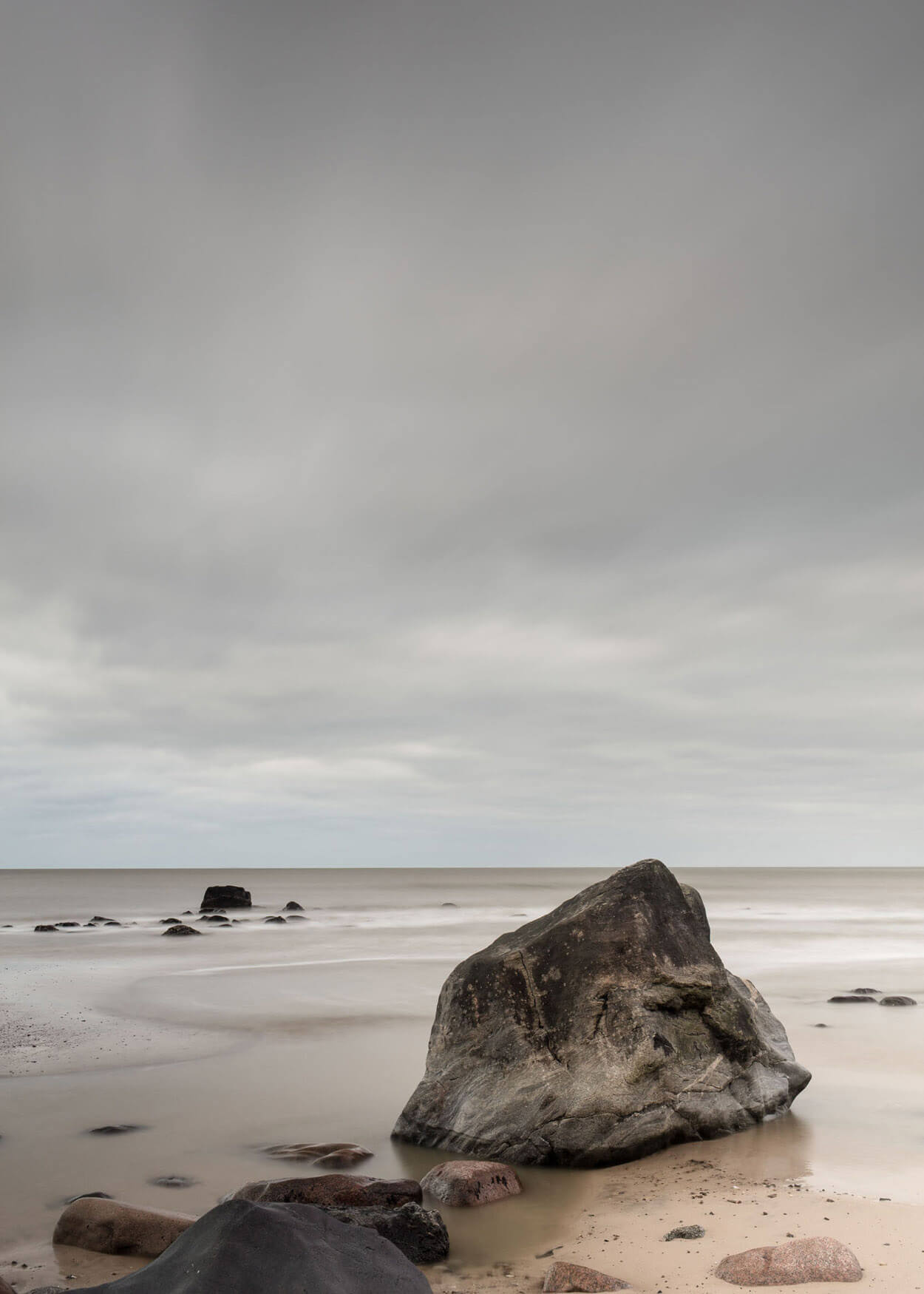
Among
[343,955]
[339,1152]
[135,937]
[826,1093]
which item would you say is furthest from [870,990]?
[135,937]

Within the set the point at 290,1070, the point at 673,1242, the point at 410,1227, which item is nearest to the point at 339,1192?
the point at 410,1227

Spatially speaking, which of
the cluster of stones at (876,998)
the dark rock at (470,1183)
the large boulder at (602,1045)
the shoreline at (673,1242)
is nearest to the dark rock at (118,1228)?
the shoreline at (673,1242)

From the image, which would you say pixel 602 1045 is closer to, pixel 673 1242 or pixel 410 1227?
pixel 673 1242

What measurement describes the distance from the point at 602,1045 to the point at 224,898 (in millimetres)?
47526

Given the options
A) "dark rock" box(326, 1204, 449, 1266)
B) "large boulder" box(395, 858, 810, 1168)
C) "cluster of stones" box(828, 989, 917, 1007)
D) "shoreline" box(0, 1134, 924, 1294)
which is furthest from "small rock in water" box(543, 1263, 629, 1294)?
"cluster of stones" box(828, 989, 917, 1007)

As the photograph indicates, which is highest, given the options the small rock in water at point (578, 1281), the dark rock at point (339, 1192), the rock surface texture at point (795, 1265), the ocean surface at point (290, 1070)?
the rock surface texture at point (795, 1265)

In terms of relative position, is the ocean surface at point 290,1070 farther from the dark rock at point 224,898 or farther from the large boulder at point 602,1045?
the dark rock at point 224,898

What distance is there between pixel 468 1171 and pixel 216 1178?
1872mm

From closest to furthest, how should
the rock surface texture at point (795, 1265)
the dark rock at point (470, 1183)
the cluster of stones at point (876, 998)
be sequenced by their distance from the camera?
the rock surface texture at point (795, 1265), the dark rock at point (470, 1183), the cluster of stones at point (876, 998)

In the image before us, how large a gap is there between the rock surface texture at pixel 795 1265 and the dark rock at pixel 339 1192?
1852mm

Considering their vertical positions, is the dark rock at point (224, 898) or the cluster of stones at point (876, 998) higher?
the cluster of stones at point (876, 998)

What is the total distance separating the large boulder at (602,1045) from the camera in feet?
23.4

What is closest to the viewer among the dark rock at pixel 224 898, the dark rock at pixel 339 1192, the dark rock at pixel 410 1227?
the dark rock at pixel 410 1227

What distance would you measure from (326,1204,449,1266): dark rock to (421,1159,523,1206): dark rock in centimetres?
80
